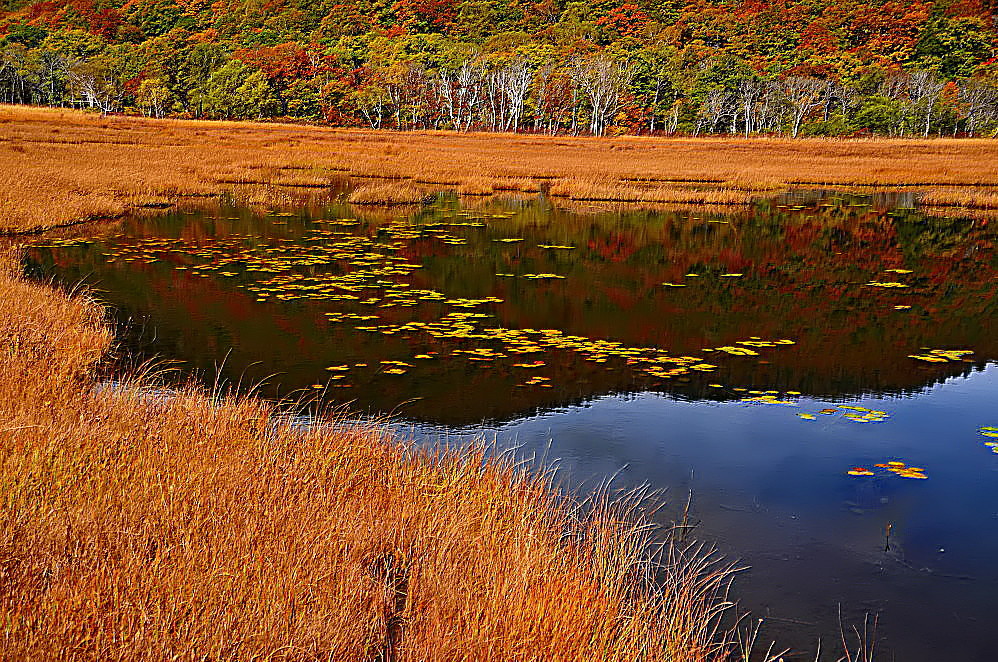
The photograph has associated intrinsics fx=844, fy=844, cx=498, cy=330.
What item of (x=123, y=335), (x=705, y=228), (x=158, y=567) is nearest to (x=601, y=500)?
(x=158, y=567)

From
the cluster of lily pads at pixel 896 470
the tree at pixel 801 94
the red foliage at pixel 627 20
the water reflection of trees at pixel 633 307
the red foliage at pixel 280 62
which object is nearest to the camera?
the cluster of lily pads at pixel 896 470

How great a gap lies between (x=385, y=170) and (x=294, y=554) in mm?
38613

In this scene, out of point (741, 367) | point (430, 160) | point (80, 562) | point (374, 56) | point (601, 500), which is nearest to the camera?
point (80, 562)

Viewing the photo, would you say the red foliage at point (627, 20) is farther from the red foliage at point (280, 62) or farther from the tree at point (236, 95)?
the tree at point (236, 95)

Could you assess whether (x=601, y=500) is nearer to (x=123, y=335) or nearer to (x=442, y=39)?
(x=123, y=335)

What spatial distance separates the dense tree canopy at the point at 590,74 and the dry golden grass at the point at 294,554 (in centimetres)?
11115


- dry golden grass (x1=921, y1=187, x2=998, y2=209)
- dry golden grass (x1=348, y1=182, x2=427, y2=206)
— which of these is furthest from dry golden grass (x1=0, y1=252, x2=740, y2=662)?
dry golden grass (x1=921, y1=187, x2=998, y2=209)

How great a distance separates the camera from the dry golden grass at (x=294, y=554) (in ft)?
12.1

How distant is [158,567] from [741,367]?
337 inches

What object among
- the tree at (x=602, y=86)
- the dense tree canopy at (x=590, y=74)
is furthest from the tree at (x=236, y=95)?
the tree at (x=602, y=86)

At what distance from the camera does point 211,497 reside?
4.97 meters

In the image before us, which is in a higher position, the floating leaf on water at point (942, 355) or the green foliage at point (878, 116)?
the green foliage at point (878, 116)

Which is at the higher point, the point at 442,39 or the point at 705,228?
the point at 442,39

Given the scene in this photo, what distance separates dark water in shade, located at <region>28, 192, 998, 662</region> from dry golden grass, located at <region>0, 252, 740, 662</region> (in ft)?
3.68
